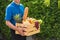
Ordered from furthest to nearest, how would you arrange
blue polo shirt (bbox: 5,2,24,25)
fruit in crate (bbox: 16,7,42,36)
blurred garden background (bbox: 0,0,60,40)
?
blurred garden background (bbox: 0,0,60,40), blue polo shirt (bbox: 5,2,24,25), fruit in crate (bbox: 16,7,42,36)

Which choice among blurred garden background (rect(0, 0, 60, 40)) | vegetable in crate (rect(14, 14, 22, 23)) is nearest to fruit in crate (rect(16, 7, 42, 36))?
vegetable in crate (rect(14, 14, 22, 23))

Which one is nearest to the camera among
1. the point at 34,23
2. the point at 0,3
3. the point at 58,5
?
the point at 34,23

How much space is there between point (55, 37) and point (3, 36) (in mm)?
1494

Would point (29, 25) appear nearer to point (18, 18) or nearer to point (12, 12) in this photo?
point (18, 18)

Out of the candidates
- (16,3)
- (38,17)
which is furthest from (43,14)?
(16,3)

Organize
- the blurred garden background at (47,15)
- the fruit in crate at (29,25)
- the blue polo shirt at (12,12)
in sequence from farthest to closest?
the blurred garden background at (47,15), the blue polo shirt at (12,12), the fruit in crate at (29,25)

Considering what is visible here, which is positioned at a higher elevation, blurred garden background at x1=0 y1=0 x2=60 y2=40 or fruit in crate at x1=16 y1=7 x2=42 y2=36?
fruit in crate at x1=16 y1=7 x2=42 y2=36

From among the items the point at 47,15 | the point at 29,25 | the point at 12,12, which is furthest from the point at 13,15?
the point at 47,15

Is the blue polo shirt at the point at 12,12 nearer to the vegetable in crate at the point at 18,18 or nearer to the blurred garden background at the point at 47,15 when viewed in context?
the vegetable in crate at the point at 18,18

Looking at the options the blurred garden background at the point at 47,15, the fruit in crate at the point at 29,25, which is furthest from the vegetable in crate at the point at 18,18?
the blurred garden background at the point at 47,15

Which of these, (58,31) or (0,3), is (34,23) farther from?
(0,3)

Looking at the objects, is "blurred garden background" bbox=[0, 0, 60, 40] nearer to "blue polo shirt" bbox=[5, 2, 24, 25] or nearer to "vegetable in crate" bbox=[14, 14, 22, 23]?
"blue polo shirt" bbox=[5, 2, 24, 25]

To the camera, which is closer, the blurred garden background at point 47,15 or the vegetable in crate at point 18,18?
the vegetable in crate at point 18,18

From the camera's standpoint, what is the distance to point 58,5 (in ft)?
22.3
